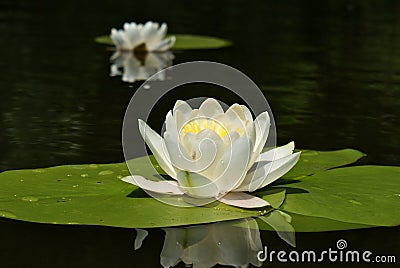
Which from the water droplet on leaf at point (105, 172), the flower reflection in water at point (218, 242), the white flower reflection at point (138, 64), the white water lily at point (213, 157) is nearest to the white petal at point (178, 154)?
the white water lily at point (213, 157)

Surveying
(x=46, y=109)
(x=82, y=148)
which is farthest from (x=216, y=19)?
(x=82, y=148)

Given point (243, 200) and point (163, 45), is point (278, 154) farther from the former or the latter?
point (163, 45)

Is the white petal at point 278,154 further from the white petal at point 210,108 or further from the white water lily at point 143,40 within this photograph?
the white water lily at point 143,40

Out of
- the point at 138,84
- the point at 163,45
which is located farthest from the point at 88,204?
the point at 163,45

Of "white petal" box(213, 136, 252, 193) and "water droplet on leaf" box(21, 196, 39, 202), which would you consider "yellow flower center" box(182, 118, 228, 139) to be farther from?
"water droplet on leaf" box(21, 196, 39, 202)

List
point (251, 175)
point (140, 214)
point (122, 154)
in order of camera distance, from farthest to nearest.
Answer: point (122, 154) → point (251, 175) → point (140, 214)

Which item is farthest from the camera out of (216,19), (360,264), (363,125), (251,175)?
(216,19)

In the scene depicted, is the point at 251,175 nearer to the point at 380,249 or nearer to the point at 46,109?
the point at 380,249
